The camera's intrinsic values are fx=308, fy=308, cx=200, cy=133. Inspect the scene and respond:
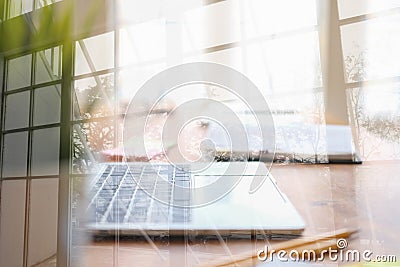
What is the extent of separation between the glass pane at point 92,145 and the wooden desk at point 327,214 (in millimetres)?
381

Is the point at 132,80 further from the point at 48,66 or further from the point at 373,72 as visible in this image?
the point at 373,72

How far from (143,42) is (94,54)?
0.83 ft

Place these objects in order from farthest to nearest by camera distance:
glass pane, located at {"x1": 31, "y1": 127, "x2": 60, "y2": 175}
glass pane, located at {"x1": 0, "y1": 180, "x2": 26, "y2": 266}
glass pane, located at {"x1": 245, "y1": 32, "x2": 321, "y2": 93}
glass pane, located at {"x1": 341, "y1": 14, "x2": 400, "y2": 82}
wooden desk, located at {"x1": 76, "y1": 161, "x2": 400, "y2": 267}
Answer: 1. glass pane, located at {"x1": 31, "y1": 127, "x2": 60, "y2": 175}
2. glass pane, located at {"x1": 0, "y1": 180, "x2": 26, "y2": 266}
3. glass pane, located at {"x1": 245, "y1": 32, "x2": 321, "y2": 93}
4. glass pane, located at {"x1": 341, "y1": 14, "x2": 400, "y2": 82}
5. wooden desk, located at {"x1": 76, "y1": 161, "x2": 400, "y2": 267}

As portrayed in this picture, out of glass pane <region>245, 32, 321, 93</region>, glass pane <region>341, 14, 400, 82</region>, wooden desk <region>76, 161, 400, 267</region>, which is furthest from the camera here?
glass pane <region>245, 32, 321, 93</region>

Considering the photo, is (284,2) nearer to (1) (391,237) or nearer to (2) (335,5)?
(2) (335,5)

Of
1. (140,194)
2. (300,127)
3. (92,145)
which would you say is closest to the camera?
(300,127)

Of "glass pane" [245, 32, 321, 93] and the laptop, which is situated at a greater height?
"glass pane" [245, 32, 321, 93]

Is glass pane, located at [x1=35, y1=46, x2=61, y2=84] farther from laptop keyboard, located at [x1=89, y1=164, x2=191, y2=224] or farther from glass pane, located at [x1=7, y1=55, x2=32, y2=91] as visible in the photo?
laptop keyboard, located at [x1=89, y1=164, x2=191, y2=224]

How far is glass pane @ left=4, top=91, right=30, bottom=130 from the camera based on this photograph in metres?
1.40

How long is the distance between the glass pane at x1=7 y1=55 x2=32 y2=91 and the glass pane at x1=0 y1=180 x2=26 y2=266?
457 millimetres

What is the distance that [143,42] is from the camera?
1465 millimetres

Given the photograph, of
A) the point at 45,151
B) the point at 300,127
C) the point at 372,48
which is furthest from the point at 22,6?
the point at 372,48

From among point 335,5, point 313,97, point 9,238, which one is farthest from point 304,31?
point 9,238

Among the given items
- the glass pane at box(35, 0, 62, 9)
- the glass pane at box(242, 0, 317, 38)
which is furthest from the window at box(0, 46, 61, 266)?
the glass pane at box(242, 0, 317, 38)
